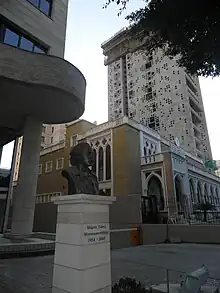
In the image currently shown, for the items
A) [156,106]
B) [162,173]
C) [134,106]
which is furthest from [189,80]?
[162,173]

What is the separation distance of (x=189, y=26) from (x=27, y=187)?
10620 millimetres

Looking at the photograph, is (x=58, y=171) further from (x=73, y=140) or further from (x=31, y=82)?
(x=31, y=82)

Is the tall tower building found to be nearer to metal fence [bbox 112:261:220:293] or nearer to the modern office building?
the modern office building

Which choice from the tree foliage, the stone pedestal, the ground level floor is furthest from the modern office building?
the stone pedestal

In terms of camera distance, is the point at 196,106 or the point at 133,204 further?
the point at 196,106

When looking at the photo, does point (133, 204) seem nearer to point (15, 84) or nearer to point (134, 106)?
point (15, 84)

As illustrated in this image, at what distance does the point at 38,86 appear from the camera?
A: 10500 millimetres

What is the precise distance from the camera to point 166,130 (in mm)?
36438

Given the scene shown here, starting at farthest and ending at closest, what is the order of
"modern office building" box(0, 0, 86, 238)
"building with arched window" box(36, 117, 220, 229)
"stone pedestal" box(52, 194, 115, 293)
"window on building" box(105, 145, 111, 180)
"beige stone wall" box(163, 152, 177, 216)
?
"window on building" box(105, 145, 111, 180), "beige stone wall" box(163, 152, 177, 216), "building with arched window" box(36, 117, 220, 229), "modern office building" box(0, 0, 86, 238), "stone pedestal" box(52, 194, 115, 293)

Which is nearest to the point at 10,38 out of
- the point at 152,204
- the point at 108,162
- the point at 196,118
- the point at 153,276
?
the point at 108,162

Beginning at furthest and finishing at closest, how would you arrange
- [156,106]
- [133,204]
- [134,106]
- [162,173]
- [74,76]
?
[134,106] → [156,106] → [162,173] → [133,204] → [74,76]

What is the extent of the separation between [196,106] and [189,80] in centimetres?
508

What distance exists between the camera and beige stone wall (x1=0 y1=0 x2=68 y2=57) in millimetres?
12461

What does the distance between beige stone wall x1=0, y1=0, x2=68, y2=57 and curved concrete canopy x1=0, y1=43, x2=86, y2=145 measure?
146 inches
